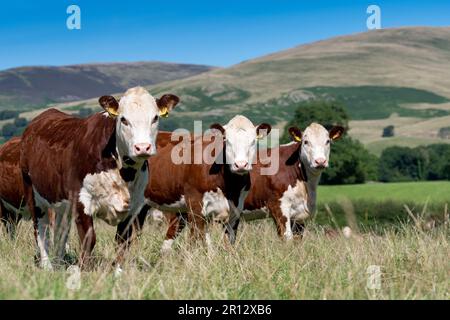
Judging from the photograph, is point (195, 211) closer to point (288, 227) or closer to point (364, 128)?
point (288, 227)

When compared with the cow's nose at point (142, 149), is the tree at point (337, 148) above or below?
below

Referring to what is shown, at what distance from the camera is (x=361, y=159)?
79.1 metres

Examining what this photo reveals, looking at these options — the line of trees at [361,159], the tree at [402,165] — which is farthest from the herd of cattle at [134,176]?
the tree at [402,165]

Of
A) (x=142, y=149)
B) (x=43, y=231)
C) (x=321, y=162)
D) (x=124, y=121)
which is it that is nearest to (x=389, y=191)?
(x=321, y=162)

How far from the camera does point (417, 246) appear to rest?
8656 millimetres

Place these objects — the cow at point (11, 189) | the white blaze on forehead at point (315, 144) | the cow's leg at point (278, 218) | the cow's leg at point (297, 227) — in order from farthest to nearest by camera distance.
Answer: the white blaze on forehead at point (315, 144) → the cow's leg at point (297, 227) → the cow's leg at point (278, 218) → the cow at point (11, 189)

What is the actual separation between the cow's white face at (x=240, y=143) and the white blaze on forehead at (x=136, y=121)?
2.75 meters

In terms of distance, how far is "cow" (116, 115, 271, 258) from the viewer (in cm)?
1062

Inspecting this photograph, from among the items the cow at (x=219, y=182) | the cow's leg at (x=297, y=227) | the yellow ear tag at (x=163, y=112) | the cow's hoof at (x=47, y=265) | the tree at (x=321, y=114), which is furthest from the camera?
the tree at (x=321, y=114)

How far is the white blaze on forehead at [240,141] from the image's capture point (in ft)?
35.3

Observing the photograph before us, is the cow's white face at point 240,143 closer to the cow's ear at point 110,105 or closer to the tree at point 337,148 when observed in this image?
the cow's ear at point 110,105

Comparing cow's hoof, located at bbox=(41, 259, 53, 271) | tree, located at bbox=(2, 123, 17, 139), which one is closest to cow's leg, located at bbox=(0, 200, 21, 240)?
cow's hoof, located at bbox=(41, 259, 53, 271)

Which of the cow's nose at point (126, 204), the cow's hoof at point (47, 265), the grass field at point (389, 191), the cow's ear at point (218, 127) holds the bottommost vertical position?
the grass field at point (389, 191)

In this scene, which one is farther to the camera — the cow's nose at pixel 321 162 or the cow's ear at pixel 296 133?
the cow's ear at pixel 296 133
